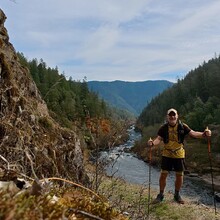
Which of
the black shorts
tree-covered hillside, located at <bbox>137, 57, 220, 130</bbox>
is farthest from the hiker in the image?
tree-covered hillside, located at <bbox>137, 57, 220, 130</bbox>

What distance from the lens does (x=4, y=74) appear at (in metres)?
9.07

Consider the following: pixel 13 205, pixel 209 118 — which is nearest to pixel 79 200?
pixel 13 205

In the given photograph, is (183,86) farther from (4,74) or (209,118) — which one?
(4,74)

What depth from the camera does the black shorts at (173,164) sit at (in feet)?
29.7

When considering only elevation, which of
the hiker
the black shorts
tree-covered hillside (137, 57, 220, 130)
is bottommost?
the black shorts

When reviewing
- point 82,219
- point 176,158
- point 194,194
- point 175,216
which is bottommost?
point 194,194

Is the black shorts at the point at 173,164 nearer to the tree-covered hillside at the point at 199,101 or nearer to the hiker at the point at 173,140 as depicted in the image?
the hiker at the point at 173,140

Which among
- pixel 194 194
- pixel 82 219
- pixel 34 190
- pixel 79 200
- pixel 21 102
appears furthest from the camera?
pixel 194 194

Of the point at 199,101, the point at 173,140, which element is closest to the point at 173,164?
the point at 173,140

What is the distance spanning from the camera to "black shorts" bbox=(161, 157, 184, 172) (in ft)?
29.7

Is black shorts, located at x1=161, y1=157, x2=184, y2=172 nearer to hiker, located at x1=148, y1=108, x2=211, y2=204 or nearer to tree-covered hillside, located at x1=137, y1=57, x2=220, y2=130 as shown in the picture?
hiker, located at x1=148, y1=108, x2=211, y2=204

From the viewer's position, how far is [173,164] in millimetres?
9156

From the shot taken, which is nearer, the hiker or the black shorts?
the hiker

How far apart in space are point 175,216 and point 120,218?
8355 millimetres
